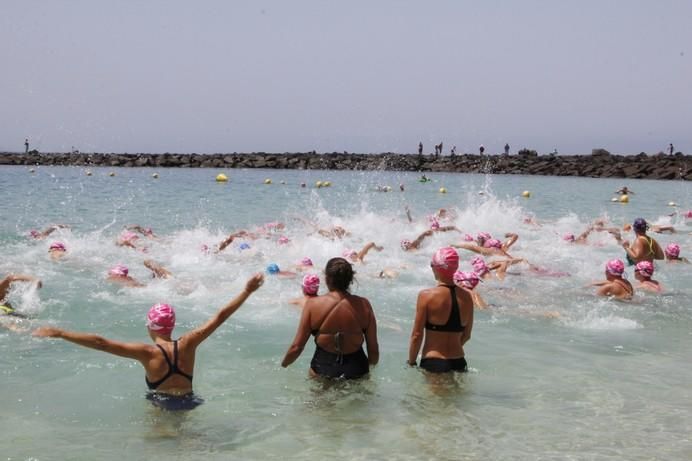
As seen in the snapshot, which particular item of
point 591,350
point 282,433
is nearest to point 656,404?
point 591,350

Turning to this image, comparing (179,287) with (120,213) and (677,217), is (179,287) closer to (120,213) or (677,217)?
(120,213)

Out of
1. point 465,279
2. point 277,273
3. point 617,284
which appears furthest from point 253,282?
point 617,284

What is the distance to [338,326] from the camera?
20.9ft

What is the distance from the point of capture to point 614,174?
64688 mm

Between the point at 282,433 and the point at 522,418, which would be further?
the point at 522,418

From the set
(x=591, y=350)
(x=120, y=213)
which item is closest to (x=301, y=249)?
(x=591, y=350)

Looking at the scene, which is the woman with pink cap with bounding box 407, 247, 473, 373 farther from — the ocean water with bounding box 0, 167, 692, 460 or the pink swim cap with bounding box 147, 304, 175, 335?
the pink swim cap with bounding box 147, 304, 175, 335

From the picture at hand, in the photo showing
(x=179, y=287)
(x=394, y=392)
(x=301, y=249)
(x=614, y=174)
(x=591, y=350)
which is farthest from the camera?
(x=614, y=174)

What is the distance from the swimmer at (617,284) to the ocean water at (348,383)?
22cm

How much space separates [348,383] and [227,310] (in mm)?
1652

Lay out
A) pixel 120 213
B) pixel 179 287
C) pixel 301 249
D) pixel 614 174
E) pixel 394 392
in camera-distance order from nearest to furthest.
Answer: pixel 394 392, pixel 179 287, pixel 301 249, pixel 120 213, pixel 614 174

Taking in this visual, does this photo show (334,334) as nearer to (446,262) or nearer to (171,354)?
(446,262)

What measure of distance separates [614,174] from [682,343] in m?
59.4

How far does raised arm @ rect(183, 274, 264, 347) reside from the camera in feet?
18.6
